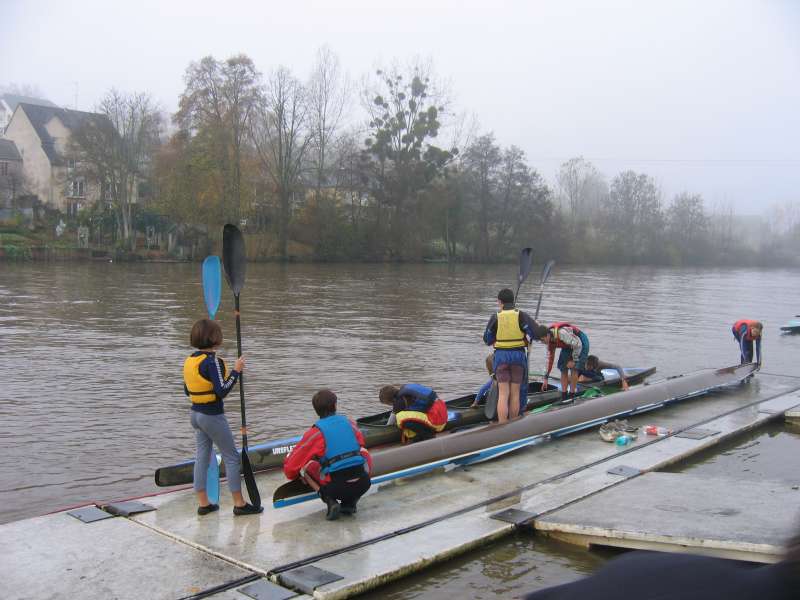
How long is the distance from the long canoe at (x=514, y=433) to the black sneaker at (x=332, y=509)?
0.54 feet

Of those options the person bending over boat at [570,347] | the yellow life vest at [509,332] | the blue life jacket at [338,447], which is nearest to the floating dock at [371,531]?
the blue life jacket at [338,447]

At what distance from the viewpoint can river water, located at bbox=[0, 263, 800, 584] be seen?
879 cm

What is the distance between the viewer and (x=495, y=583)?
520 centimetres

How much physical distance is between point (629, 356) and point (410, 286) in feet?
68.8

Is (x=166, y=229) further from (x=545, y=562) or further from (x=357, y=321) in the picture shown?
(x=545, y=562)

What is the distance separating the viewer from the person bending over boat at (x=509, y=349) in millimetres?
8953

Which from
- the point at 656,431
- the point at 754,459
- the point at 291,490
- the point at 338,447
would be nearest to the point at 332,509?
the point at 291,490

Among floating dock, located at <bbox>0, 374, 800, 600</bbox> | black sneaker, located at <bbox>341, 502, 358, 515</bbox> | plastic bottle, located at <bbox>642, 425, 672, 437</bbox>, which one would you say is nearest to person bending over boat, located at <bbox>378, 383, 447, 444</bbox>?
floating dock, located at <bbox>0, 374, 800, 600</bbox>

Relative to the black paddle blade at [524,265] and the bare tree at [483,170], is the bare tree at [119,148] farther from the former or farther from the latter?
the black paddle blade at [524,265]

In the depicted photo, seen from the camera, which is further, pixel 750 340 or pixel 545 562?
pixel 750 340

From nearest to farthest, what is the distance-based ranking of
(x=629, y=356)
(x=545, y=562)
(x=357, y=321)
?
(x=545, y=562), (x=629, y=356), (x=357, y=321)

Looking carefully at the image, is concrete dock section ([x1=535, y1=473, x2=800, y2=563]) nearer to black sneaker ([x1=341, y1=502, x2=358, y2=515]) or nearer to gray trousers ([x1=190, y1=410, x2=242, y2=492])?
black sneaker ([x1=341, y1=502, x2=358, y2=515])

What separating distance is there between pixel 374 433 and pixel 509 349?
2.02m

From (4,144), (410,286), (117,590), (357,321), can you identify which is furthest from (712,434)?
(4,144)
